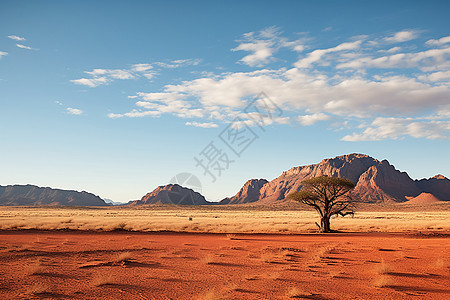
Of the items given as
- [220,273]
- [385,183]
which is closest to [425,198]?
[385,183]

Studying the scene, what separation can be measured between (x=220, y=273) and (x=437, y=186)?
21108 centimetres

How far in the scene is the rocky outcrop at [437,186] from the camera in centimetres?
17650

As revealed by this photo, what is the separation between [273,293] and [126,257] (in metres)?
7.19

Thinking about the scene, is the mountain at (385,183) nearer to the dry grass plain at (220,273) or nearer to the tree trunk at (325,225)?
the tree trunk at (325,225)

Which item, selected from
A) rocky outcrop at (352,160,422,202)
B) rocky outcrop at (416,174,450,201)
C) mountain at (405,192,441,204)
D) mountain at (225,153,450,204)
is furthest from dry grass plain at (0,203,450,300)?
rocky outcrop at (416,174,450,201)

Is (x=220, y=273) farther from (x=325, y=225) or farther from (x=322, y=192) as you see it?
(x=322, y=192)

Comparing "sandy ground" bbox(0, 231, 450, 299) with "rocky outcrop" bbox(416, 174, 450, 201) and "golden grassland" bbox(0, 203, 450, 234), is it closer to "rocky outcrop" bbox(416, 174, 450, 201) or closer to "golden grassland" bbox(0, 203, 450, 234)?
"golden grassland" bbox(0, 203, 450, 234)

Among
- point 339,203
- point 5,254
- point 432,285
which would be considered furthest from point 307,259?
point 339,203

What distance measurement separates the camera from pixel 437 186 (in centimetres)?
18325

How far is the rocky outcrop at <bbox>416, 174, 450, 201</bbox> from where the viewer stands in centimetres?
17650

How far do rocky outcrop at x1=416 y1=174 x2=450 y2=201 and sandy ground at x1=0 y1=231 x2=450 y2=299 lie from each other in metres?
193

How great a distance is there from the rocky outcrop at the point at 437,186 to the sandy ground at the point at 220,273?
19335cm

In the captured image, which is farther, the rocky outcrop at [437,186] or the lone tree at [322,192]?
the rocky outcrop at [437,186]

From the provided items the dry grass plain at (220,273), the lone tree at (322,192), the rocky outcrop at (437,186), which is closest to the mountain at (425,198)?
the rocky outcrop at (437,186)
